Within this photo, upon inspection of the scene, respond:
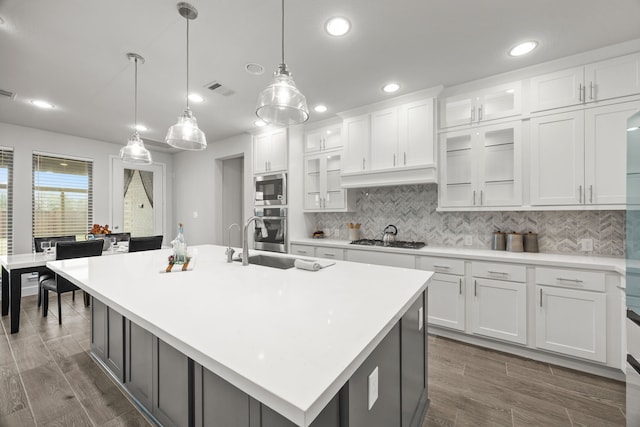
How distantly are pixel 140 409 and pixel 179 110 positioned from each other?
328 centimetres

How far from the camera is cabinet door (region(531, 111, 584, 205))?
229 cm

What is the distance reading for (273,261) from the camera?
2.31m

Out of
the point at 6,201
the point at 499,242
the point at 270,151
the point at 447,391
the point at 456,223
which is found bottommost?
the point at 447,391

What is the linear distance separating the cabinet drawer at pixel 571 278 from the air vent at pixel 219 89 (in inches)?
136

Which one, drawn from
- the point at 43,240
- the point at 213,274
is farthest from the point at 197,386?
the point at 43,240

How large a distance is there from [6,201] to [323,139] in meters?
4.78

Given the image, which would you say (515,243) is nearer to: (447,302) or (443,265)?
(443,265)

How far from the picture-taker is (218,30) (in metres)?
1.96

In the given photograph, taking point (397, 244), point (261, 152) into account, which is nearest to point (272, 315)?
point (397, 244)

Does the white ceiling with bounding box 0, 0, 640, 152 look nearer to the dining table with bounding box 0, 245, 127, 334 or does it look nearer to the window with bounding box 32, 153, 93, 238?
the window with bounding box 32, 153, 93, 238

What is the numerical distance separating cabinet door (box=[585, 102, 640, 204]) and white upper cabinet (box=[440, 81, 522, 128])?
1.90ft

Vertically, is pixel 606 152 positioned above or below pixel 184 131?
below

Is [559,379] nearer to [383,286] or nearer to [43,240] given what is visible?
[383,286]

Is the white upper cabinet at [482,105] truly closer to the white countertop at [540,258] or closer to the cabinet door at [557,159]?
the cabinet door at [557,159]
